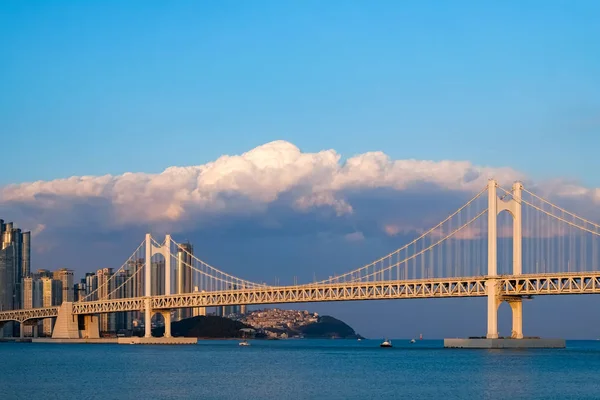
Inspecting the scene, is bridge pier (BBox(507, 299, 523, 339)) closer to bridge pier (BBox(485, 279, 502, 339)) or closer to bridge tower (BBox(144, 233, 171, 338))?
bridge pier (BBox(485, 279, 502, 339))

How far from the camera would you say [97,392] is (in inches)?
1572

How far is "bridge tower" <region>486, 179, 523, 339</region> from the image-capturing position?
67.1 metres

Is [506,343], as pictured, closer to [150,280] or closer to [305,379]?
[305,379]

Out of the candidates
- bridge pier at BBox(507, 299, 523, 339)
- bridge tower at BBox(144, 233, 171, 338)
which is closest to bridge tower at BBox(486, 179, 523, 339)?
bridge pier at BBox(507, 299, 523, 339)

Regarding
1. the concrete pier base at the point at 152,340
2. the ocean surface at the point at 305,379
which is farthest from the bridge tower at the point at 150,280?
the ocean surface at the point at 305,379

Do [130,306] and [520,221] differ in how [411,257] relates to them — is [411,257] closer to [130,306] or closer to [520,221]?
[520,221]

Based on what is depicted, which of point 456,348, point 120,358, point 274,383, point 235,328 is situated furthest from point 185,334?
point 274,383

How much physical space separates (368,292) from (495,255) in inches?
564

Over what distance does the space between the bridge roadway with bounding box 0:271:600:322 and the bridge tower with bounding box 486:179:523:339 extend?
0.49 meters

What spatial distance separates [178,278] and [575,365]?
5511 cm

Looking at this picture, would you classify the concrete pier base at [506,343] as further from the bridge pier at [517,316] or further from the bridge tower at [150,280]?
the bridge tower at [150,280]

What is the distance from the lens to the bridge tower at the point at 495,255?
67125mm

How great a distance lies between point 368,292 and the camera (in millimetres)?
79312

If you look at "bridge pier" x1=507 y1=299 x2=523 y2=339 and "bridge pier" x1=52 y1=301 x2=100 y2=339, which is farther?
"bridge pier" x1=52 y1=301 x2=100 y2=339
